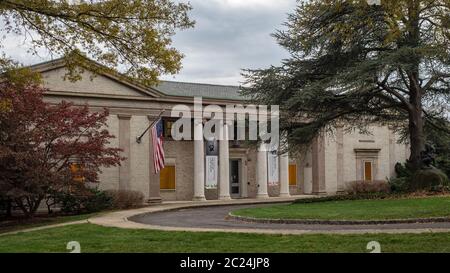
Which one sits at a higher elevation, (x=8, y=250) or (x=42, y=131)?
(x=42, y=131)

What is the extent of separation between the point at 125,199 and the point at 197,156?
21.0 ft

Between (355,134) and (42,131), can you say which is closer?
(42,131)

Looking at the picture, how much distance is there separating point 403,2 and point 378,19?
12.7 metres

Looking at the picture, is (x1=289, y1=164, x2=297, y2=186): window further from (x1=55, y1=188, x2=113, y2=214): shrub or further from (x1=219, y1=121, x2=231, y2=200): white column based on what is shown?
(x1=55, y1=188, x2=113, y2=214): shrub

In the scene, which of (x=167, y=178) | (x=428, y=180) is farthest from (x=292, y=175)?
(x=428, y=180)

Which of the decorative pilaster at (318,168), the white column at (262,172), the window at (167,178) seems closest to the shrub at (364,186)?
the decorative pilaster at (318,168)

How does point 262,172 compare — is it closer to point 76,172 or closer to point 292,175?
point 292,175

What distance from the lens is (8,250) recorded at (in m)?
12.8

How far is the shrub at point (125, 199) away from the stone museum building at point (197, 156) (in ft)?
5.23

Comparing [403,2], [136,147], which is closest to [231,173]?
[136,147]

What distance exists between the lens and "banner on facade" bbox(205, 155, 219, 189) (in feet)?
119

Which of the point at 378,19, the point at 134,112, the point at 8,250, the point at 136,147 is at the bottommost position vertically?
the point at 8,250

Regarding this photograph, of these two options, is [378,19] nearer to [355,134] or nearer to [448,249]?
[448,249]

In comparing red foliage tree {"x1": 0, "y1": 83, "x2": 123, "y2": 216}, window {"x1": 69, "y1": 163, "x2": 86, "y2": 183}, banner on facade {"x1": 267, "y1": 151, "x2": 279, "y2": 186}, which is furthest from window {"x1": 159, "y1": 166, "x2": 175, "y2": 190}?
window {"x1": 69, "y1": 163, "x2": 86, "y2": 183}
